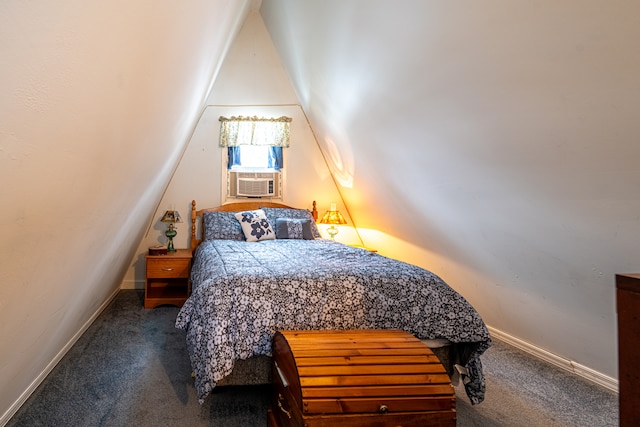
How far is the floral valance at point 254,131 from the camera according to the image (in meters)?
3.98

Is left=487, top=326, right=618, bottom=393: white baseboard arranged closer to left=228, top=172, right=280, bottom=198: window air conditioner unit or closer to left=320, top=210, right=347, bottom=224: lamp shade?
left=320, top=210, right=347, bottom=224: lamp shade

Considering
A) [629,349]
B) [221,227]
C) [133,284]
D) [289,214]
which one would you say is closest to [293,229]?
[289,214]

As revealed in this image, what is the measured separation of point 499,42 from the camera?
133 cm

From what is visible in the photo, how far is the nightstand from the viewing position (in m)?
3.23

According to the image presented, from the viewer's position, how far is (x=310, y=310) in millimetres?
1762

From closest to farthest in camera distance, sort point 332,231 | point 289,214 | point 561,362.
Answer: point 561,362, point 289,214, point 332,231

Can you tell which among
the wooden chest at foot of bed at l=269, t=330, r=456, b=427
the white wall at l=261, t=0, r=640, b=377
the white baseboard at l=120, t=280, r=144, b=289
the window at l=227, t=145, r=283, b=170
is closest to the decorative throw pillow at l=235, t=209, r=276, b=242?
the window at l=227, t=145, r=283, b=170

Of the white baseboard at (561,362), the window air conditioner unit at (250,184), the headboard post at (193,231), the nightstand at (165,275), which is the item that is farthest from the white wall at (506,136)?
the nightstand at (165,275)

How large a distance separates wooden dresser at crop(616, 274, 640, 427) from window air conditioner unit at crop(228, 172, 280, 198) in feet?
12.3

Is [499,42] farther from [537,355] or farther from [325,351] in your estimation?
[537,355]

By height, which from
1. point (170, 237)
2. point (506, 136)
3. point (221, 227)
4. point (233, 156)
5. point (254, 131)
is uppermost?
point (254, 131)

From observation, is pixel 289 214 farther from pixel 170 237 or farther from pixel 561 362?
pixel 561 362

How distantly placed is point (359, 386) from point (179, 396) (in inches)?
41.8

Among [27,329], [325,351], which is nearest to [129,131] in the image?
[27,329]
